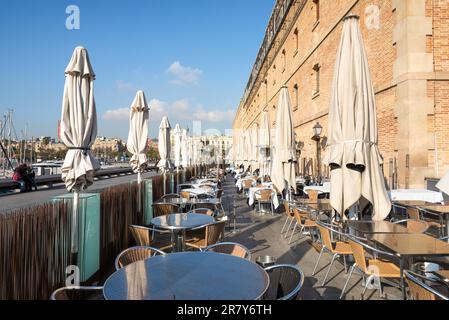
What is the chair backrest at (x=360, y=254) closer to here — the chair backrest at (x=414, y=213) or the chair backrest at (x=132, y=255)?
the chair backrest at (x=132, y=255)

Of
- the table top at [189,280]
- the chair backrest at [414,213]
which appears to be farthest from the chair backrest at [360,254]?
the chair backrest at [414,213]

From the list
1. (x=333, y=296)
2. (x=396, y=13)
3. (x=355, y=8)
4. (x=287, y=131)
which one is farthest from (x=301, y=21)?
(x=333, y=296)

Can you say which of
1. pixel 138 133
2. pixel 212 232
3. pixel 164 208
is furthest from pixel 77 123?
pixel 138 133

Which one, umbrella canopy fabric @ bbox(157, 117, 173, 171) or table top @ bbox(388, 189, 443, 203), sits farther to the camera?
umbrella canopy fabric @ bbox(157, 117, 173, 171)

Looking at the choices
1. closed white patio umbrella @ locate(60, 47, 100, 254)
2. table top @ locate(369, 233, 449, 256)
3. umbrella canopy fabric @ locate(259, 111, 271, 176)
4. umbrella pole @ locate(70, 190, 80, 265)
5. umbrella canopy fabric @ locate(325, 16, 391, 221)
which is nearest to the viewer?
table top @ locate(369, 233, 449, 256)

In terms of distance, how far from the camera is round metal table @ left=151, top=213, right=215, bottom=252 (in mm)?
4711

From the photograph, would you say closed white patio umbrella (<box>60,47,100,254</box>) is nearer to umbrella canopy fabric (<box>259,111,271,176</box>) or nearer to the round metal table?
the round metal table

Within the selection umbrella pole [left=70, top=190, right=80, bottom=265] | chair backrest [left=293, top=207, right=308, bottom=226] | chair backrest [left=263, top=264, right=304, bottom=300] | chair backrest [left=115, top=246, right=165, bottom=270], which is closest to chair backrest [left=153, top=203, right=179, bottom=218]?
chair backrest [left=293, top=207, right=308, bottom=226]

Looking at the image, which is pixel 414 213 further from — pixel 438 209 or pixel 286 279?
pixel 286 279

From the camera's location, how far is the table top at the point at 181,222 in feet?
15.5

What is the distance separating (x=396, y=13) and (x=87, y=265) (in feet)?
33.0

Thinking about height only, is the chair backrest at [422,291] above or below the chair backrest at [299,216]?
above

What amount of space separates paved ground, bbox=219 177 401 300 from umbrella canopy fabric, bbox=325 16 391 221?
1.03m
